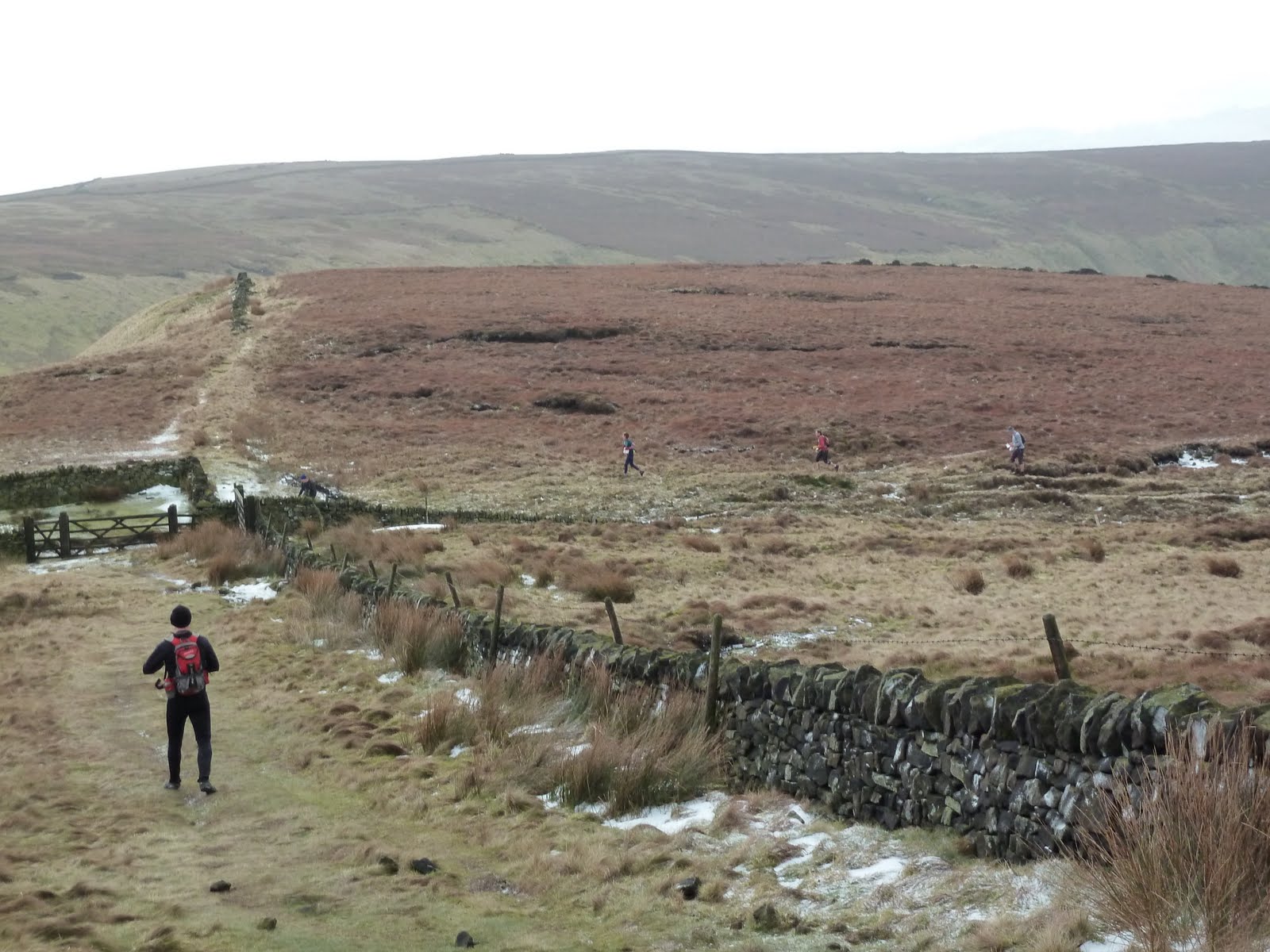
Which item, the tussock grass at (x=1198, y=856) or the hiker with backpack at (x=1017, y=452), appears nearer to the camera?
the tussock grass at (x=1198, y=856)

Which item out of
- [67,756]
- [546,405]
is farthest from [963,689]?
[546,405]

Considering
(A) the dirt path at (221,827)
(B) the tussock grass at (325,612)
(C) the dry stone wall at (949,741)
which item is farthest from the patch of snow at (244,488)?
(C) the dry stone wall at (949,741)

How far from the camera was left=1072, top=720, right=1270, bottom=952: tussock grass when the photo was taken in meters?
5.96

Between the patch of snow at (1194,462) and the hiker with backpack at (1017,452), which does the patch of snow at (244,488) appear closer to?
the hiker with backpack at (1017,452)

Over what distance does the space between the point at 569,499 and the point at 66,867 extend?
98.4 ft

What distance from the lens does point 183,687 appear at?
38.0 ft

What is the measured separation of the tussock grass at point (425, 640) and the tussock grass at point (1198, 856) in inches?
402

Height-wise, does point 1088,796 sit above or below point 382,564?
above

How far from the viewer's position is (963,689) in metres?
8.55

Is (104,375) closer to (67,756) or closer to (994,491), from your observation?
(994,491)

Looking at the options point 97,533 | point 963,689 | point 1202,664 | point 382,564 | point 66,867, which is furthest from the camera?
point 97,533

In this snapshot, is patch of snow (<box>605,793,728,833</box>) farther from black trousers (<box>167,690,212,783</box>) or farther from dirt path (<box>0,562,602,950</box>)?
black trousers (<box>167,690,212,783</box>)

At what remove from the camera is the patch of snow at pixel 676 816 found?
9.89 meters

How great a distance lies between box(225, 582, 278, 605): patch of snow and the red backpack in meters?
11.1
